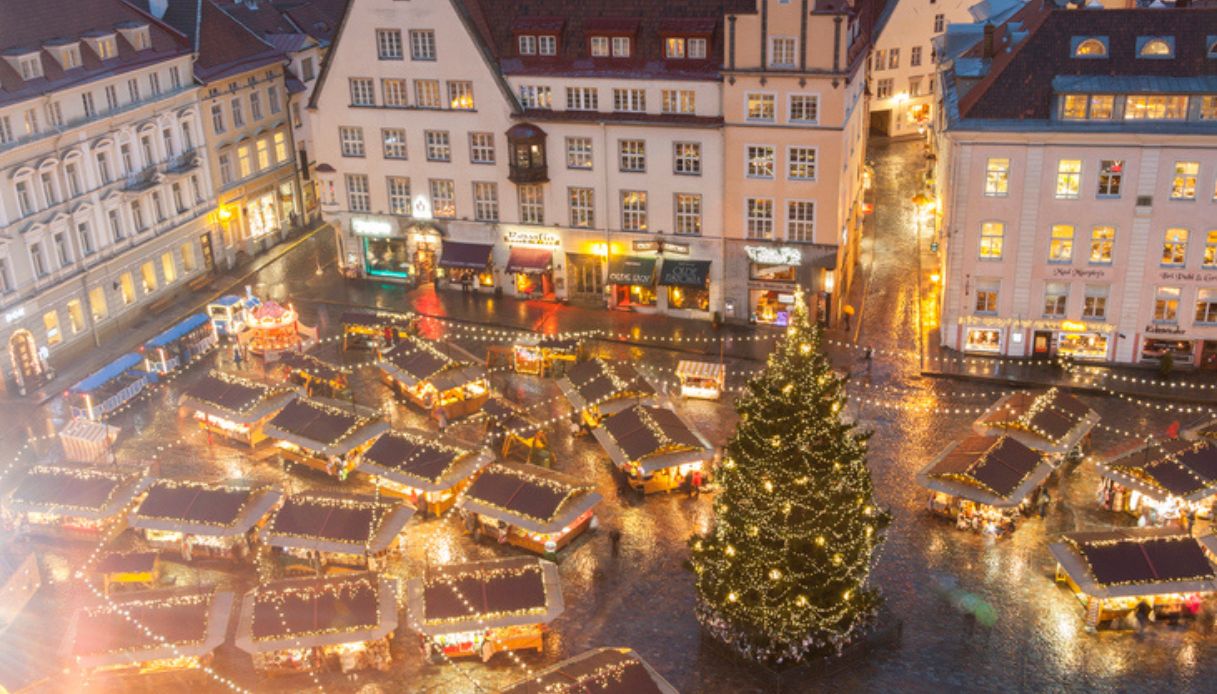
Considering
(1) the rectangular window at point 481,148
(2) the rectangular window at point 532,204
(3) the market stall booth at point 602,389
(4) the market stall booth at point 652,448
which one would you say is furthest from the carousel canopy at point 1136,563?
(1) the rectangular window at point 481,148

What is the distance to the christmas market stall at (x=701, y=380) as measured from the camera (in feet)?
213

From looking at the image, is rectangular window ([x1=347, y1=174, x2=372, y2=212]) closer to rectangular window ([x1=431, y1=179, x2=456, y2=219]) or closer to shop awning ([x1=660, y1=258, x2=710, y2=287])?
rectangular window ([x1=431, y1=179, x2=456, y2=219])

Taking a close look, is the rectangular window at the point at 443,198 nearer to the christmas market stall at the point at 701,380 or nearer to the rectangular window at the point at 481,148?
the rectangular window at the point at 481,148

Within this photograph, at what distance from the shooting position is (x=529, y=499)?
51.5 meters

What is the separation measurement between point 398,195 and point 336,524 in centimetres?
3724

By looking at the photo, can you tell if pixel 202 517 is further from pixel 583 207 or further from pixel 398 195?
pixel 398 195

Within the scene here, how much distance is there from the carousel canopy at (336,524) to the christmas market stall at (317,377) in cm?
1492

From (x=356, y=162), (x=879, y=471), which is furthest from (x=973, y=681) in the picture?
(x=356, y=162)

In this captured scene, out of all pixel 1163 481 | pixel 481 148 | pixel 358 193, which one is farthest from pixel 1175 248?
pixel 358 193

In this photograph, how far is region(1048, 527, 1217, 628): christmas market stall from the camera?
148 feet

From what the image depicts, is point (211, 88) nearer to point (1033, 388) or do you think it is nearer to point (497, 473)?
point (497, 473)

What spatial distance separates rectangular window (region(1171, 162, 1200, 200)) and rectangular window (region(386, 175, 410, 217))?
48.4 metres

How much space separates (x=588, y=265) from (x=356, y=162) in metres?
18.2

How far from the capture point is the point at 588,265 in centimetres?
7969
